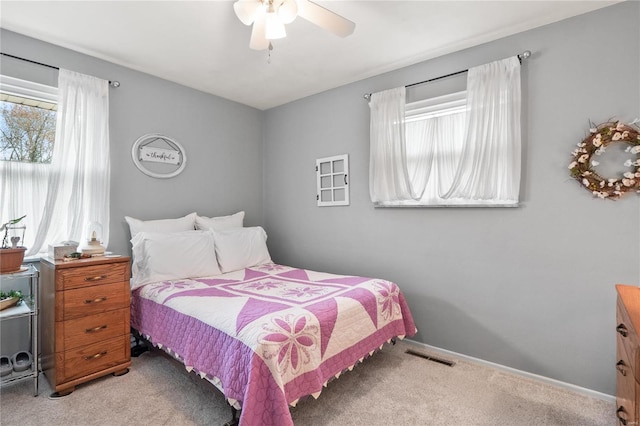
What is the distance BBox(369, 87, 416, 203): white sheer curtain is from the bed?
0.87 m

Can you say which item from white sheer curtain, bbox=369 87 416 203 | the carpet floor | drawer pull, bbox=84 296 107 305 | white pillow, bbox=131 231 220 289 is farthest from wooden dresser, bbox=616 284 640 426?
drawer pull, bbox=84 296 107 305

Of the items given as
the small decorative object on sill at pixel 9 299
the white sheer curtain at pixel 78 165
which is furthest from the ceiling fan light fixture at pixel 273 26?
the small decorative object on sill at pixel 9 299

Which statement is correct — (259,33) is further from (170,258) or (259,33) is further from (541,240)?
(541,240)

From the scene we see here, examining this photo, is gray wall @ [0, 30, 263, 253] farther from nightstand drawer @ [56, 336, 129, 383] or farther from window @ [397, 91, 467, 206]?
window @ [397, 91, 467, 206]

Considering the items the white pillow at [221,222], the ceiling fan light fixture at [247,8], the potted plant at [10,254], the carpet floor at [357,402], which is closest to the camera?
the ceiling fan light fixture at [247,8]

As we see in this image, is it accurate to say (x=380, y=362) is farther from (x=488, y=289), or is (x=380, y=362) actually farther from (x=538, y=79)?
(x=538, y=79)

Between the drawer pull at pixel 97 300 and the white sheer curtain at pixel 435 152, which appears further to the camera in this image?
the white sheer curtain at pixel 435 152

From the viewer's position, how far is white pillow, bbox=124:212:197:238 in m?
2.93

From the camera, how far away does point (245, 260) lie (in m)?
3.28

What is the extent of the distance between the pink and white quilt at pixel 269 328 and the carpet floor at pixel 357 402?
251 mm

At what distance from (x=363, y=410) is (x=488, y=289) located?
1.35 metres

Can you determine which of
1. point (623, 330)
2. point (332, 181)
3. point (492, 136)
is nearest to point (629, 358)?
point (623, 330)

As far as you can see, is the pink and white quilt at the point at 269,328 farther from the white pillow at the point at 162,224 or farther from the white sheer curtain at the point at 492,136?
the white sheer curtain at the point at 492,136

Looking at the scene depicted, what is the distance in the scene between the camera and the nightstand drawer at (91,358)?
2127 millimetres
